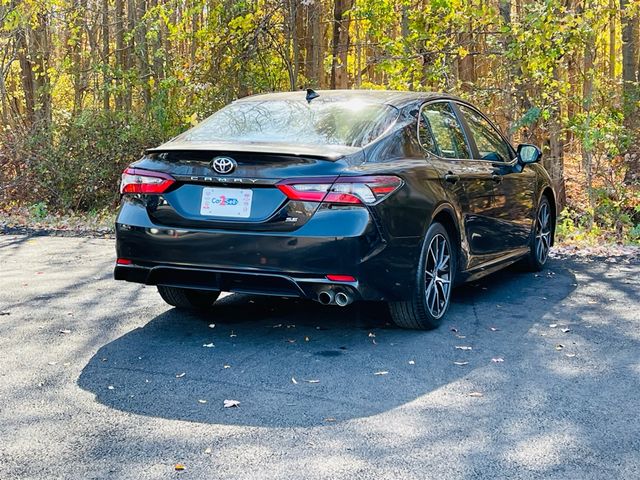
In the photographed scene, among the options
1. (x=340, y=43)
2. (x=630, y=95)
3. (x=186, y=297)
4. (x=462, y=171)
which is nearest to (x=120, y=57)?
(x=340, y=43)

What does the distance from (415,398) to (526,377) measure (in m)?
0.75

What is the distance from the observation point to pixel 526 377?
461cm

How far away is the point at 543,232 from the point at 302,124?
11.8 ft

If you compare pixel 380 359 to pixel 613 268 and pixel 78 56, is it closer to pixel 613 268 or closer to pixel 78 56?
pixel 613 268

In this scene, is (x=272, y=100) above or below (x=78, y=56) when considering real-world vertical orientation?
below

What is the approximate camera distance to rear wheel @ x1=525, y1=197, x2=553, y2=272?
7.94 meters

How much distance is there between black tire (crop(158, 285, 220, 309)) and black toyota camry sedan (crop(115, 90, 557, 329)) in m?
0.01

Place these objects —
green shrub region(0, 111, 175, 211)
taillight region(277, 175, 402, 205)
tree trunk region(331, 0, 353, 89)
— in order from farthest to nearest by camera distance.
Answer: tree trunk region(331, 0, 353, 89) → green shrub region(0, 111, 175, 211) → taillight region(277, 175, 402, 205)

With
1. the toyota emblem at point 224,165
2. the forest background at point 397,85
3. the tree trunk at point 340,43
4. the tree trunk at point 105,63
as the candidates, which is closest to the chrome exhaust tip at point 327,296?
the toyota emblem at point 224,165

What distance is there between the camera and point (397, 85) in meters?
13.3

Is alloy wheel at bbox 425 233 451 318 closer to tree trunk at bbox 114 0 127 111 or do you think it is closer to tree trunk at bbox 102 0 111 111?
tree trunk at bbox 102 0 111 111

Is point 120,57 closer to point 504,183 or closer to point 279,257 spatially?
point 504,183

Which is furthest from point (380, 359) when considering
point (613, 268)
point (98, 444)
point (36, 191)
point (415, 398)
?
point (36, 191)

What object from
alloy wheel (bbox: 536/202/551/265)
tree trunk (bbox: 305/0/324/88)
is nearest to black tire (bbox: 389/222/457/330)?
alloy wheel (bbox: 536/202/551/265)
